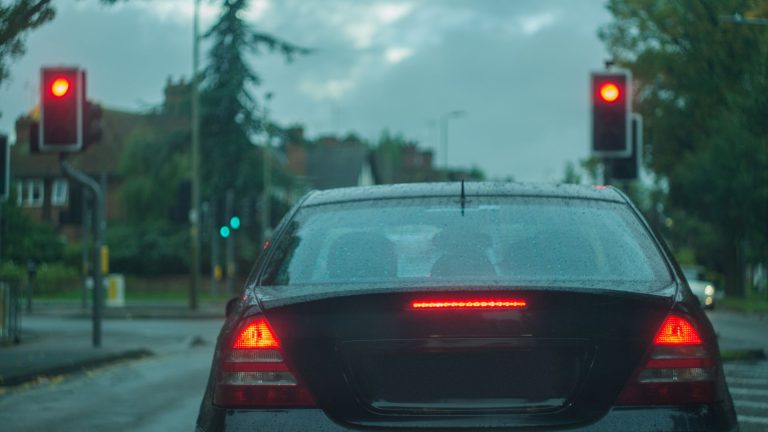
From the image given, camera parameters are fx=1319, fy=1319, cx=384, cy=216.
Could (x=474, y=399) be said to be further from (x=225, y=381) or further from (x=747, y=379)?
(x=747, y=379)

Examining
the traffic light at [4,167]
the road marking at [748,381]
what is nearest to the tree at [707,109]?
the road marking at [748,381]

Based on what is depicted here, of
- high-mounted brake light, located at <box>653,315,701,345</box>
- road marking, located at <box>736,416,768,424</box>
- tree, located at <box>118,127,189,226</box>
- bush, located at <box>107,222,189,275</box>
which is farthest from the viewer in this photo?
tree, located at <box>118,127,189,226</box>

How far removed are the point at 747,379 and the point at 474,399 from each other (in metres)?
8.82

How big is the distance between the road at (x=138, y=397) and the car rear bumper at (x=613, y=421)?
4905 mm

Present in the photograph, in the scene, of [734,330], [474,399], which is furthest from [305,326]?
[734,330]

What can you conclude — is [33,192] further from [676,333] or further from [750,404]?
[676,333]

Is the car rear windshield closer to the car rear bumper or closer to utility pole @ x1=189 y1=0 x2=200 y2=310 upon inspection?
the car rear bumper

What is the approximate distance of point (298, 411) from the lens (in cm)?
421

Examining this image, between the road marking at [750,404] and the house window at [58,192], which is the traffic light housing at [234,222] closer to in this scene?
the road marking at [750,404]

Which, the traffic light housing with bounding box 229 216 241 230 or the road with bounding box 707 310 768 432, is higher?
the traffic light housing with bounding box 229 216 241 230

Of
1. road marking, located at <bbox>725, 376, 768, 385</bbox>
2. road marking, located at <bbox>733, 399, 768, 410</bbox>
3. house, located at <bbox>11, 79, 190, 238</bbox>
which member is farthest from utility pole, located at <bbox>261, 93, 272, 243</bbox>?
road marking, located at <bbox>733, 399, 768, 410</bbox>

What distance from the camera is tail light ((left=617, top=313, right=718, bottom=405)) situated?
4.16 meters

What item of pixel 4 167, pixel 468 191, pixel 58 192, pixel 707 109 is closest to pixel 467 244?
pixel 468 191

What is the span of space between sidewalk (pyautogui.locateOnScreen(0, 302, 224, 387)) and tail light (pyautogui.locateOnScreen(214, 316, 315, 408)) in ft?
29.4
